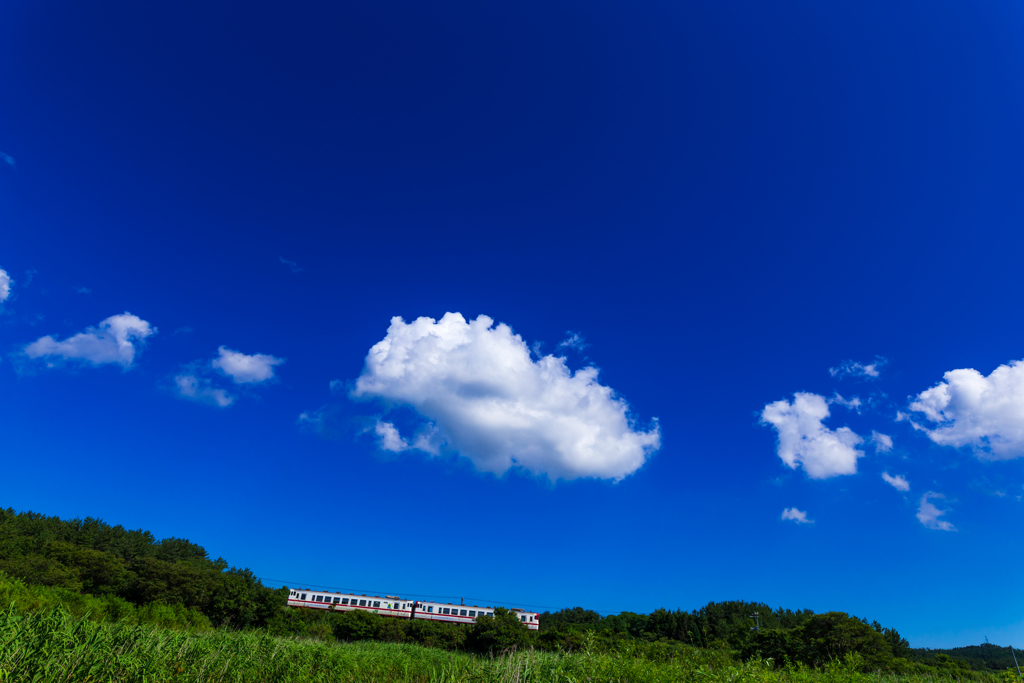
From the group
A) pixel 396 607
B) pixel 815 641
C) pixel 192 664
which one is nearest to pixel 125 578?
pixel 396 607

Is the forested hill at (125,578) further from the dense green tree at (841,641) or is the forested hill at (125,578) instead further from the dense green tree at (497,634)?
the dense green tree at (841,641)

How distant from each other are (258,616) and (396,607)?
2325 cm

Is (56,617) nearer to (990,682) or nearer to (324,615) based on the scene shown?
(990,682)

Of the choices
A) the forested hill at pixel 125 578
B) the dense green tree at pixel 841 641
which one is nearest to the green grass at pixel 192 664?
the dense green tree at pixel 841 641

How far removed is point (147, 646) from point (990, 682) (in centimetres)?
3787

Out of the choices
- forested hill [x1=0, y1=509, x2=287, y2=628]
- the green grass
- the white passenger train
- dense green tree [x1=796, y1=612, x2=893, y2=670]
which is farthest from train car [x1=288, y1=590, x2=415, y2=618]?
the green grass

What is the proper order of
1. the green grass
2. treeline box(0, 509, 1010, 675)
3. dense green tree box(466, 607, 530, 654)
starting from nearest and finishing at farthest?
1. the green grass
2. treeline box(0, 509, 1010, 675)
3. dense green tree box(466, 607, 530, 654)

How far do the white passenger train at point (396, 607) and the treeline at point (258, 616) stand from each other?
122 inches

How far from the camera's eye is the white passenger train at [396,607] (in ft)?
232

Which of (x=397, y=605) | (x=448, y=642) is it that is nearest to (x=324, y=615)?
(x=397, y=605)

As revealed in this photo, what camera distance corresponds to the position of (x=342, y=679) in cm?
1812

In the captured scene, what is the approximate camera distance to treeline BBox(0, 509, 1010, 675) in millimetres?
34031

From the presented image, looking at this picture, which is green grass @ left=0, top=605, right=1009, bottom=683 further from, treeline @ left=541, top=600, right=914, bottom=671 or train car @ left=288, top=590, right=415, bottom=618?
train car @ left=288, top=590, right=415, bottom=618

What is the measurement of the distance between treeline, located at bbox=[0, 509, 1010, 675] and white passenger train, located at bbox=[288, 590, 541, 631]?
10.2 ft
